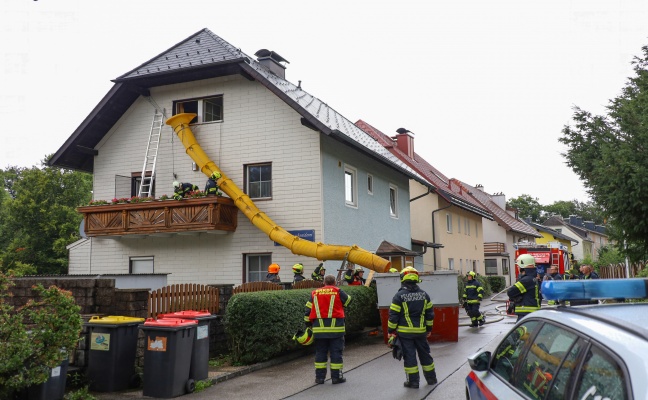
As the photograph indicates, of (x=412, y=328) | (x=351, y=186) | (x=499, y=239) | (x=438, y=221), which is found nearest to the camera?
(x=412, y=328)

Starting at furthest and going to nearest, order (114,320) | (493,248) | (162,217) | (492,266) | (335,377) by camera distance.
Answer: (492,266) < (493,248) < (162,217) < (335,377) < (114,320)

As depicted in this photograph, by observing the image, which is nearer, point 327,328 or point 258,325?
point 327,328

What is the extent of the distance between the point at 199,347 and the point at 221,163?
11.0 meters

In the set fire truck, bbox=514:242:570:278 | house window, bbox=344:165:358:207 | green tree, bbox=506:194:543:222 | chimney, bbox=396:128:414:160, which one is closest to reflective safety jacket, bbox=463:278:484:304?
house window, bbox=344:165:358:207

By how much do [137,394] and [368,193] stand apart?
14.6 meters

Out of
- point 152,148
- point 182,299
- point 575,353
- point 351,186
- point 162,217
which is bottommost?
point 575,353

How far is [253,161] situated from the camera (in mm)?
18641

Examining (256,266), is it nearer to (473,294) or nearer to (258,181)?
(258,181)

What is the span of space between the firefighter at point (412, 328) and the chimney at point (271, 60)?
1520cm

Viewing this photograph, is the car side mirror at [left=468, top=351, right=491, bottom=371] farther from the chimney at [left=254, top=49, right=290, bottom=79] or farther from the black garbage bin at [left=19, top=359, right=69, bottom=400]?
the chimney at [left=254, top=49, right=290, bottom=79]

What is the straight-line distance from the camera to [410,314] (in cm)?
859

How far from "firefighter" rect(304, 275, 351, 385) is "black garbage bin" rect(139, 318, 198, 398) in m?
2.09

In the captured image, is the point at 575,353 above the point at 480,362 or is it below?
above

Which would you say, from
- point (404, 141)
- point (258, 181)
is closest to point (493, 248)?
point (404, 141)
